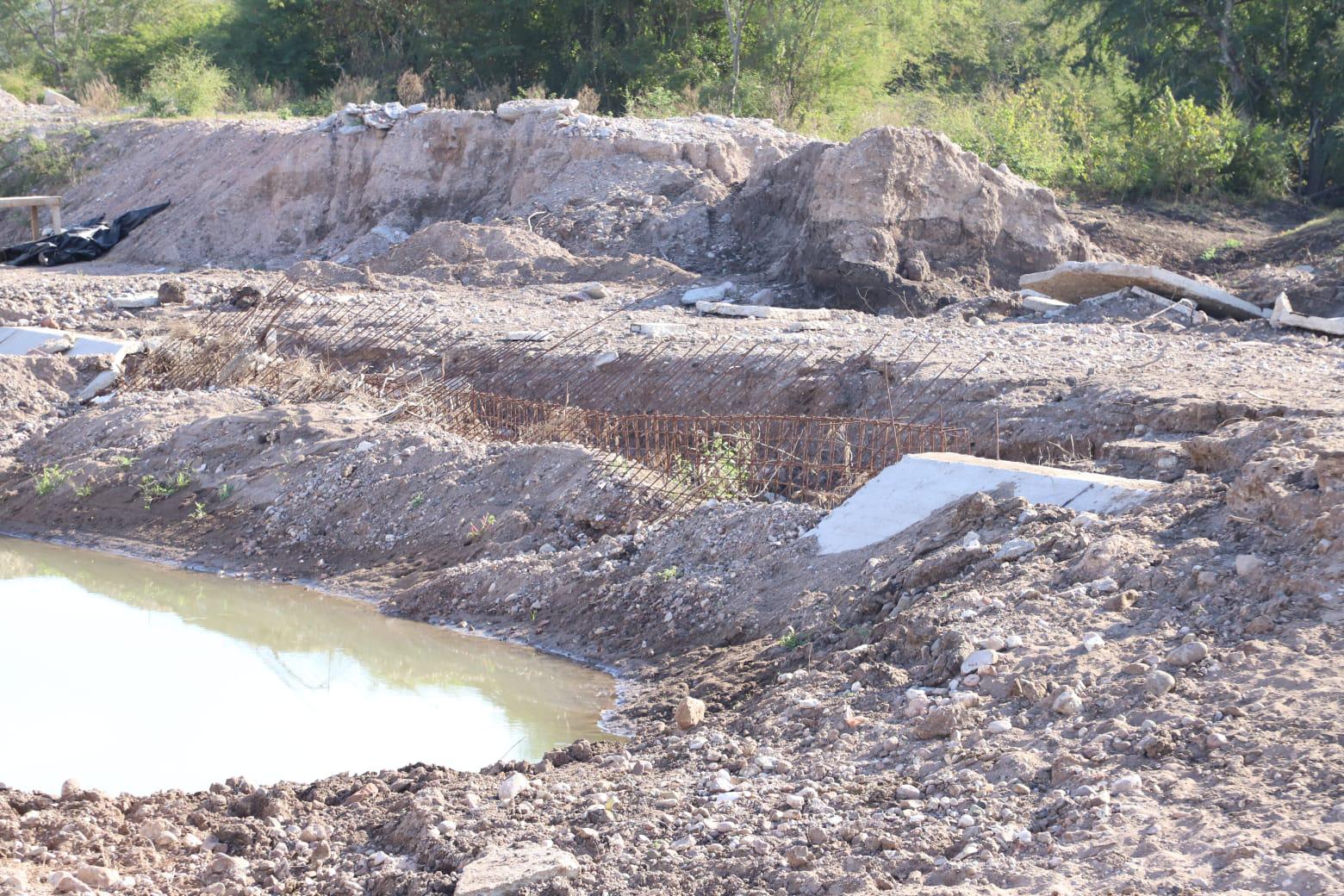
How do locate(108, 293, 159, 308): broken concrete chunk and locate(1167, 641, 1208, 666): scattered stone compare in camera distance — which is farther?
locate(108, 293, 159, 308): broken concrete chunk

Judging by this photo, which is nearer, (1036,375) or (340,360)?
(1036,375)

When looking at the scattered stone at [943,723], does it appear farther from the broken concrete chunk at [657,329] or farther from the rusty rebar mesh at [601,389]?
the broken concrete chunk at [657,329]

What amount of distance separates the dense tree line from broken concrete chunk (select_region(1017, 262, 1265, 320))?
5.54 metres

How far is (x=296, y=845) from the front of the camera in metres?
4.04

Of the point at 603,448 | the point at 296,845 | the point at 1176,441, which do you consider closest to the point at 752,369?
the point at 603,448

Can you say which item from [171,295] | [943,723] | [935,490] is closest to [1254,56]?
[171,295]

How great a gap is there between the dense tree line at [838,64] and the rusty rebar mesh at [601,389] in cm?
881

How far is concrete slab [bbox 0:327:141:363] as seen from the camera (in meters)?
11.5

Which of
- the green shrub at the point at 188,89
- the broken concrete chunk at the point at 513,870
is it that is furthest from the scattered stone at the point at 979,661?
the green shrub at the point at 188,89

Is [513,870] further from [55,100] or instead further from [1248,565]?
[55,100]

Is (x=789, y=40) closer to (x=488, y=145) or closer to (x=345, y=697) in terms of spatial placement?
(x=488, y=145)

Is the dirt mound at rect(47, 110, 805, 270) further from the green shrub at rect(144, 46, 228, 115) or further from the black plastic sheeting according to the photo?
the green shrub at rect(144, 46, 228, 115)

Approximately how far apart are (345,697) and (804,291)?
7.95 m

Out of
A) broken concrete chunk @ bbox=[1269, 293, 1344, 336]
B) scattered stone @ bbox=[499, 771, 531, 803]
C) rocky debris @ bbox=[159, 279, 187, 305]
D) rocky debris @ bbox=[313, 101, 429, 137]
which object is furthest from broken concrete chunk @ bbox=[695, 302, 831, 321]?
scattered stone @ bbox=[499, 771, 531, 803]
